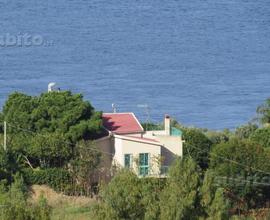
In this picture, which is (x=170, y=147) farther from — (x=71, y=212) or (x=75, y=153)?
(x=71, y=212)

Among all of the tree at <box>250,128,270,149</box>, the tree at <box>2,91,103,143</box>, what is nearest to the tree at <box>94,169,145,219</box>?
the tree at <box>2,91,103,143</box>

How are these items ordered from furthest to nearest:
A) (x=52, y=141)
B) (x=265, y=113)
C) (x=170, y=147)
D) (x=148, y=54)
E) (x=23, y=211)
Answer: (x=148, y=54)
(x=265, y=113)
(x=170, y=147)
(x=52, y=141)
(x=23, y=211)

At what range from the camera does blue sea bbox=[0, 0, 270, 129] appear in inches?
2336

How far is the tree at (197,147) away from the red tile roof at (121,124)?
1529 millimetres

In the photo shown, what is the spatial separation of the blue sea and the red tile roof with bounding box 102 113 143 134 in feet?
32.1

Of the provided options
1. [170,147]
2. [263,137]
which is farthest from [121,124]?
[263,137]

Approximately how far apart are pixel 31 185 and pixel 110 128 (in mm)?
4033

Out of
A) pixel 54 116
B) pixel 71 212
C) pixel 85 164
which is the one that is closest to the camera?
pixel 71 212

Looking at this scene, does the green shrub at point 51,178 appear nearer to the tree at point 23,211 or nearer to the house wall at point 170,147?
the house wall at point 170,147

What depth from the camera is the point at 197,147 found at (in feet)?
125

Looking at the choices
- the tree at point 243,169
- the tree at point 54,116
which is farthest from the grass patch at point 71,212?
the tree at point 243,169

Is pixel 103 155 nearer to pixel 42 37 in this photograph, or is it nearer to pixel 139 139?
pixel 139 139

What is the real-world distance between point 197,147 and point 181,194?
12737 mm

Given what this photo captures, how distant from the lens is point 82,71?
66.6 meters
